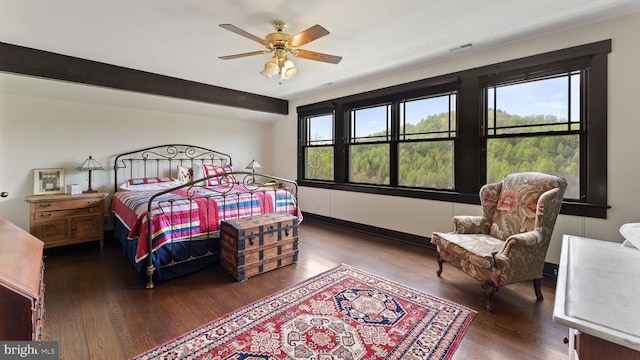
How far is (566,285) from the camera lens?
3.27ft

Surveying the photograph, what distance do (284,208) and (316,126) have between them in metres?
2.40

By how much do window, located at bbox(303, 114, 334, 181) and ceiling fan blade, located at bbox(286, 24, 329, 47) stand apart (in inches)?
110

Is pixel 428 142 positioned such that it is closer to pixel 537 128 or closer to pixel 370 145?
pixel 370 145

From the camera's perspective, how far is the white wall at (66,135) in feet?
12.0

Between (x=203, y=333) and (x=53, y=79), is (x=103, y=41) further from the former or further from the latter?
(x=203, y=333)

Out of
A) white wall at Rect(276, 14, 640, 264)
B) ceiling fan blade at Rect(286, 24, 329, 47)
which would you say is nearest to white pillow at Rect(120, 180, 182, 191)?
ceiling fan blade at Rect(286, 24, 329, 47)

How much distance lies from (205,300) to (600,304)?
2565 mm

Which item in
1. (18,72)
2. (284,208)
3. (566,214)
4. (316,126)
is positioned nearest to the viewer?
(566,214)

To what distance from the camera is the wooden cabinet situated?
3451 mm

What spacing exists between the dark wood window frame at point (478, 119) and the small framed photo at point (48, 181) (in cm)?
402

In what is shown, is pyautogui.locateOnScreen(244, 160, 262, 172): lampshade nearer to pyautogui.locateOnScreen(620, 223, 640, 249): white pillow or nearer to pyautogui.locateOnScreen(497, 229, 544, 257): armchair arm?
pyautogui.locateOnScreen(497, 229, 544, 257): armchair arm

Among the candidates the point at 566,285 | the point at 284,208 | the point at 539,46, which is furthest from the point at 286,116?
the point at 566,285

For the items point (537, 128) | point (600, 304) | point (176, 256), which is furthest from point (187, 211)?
point (537, 128)

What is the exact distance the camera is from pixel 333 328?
2.03 m
